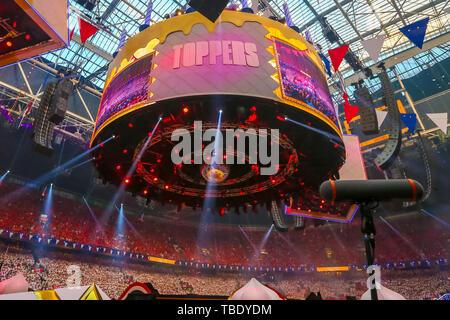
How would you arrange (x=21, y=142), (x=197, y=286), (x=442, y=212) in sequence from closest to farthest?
(x=21, y=142)
(x=442, y=212)
(x=197, y=286)

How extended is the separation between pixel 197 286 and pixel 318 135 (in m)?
26.1

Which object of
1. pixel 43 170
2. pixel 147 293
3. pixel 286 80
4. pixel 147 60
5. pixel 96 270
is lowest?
pixel 147 293

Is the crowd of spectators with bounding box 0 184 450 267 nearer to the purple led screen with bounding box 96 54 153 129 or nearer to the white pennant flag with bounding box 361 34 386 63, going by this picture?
the purple led screen with bounding box 96 54 153 129

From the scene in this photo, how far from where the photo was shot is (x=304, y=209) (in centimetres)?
1151

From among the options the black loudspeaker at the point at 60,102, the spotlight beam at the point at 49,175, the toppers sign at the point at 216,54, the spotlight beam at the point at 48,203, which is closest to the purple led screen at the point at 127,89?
the toppers sign at the point at 216,54

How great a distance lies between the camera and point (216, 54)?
7.23 meters

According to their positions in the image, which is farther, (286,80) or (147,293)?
(286,80)

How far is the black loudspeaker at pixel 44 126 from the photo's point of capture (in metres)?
13.0

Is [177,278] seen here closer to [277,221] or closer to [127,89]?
[277,221]

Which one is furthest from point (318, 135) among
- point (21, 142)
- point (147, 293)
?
point (21, 142)

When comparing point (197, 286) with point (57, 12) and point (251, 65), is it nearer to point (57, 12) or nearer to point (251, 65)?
point (251, 65)

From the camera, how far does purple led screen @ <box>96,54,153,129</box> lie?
7.32 meters

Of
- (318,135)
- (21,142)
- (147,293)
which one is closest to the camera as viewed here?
(147,293)

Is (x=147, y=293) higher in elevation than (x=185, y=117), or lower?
lower
